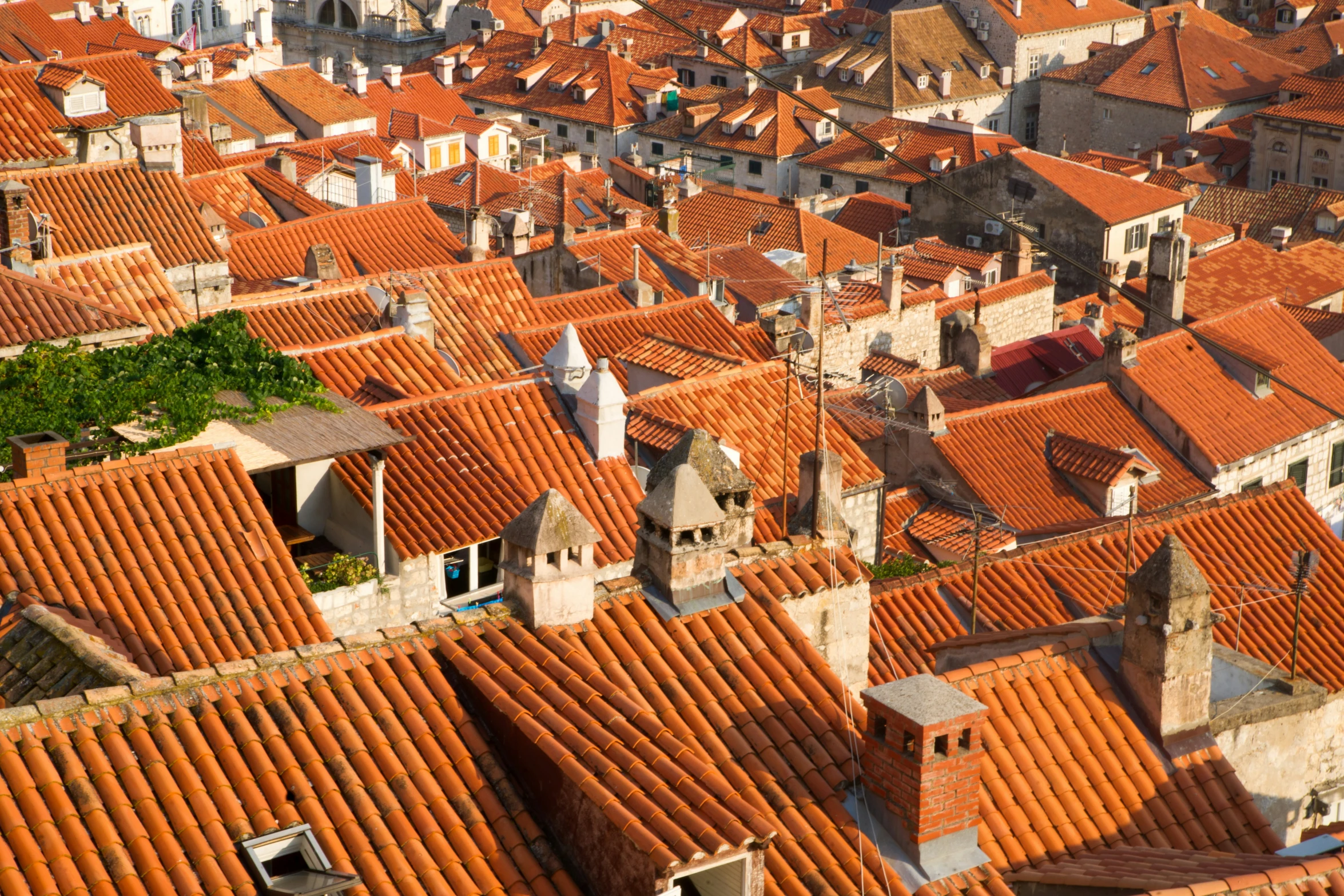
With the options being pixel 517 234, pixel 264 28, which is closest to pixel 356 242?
pixel 517 234

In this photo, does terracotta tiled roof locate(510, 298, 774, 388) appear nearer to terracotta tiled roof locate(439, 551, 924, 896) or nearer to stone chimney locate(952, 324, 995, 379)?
stone chimney locate(952, 324, 995, 379)

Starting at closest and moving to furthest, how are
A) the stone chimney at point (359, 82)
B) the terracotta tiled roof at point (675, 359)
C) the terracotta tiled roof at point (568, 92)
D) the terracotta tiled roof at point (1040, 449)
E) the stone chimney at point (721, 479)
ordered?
the stone chimney at point (721, 479), the terracotta tiled roof at point (675, 359), the terracotta tiled roof at point (1040, 449), the stone chimney at point (359, 82), the terracotta tiled roof at point (568, 92)

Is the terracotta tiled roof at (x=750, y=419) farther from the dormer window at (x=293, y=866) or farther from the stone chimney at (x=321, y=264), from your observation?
the dormer window at (x=293, y=866)

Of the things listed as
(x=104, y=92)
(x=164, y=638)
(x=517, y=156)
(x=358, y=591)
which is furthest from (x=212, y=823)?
(x=517, y=156)

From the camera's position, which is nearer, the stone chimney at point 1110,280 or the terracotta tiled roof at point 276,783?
the terracotta tiled roof at point 276,783

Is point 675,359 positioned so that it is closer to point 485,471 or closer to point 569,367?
point 569,367

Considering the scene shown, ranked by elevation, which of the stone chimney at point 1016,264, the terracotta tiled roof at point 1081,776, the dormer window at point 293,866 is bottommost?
the stone chimney at point 1016,264

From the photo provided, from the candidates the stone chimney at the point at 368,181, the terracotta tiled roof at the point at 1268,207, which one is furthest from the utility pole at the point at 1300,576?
the terracotta tiled roof at the point at 1268,207
